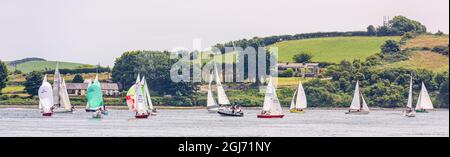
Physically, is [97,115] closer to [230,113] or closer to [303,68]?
[230,113]

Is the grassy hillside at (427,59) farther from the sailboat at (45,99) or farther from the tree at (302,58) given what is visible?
the sailboat at (45,99)

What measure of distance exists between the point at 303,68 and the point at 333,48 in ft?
50.5

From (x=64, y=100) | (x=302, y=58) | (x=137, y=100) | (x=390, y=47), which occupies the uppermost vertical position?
(x=390, y=47)

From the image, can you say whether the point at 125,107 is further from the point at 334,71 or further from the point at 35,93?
the point at 334,71

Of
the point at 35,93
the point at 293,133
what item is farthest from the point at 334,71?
the point at 293,133

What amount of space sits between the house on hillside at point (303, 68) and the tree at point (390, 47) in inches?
450

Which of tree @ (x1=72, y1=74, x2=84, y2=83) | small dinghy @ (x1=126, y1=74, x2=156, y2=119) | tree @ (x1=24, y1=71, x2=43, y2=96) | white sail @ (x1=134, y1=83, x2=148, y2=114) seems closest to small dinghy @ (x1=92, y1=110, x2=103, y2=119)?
small dinghy @ (x1=126, y1=74, x2=156, y2=119)

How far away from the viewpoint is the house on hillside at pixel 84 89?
131250 millimetres

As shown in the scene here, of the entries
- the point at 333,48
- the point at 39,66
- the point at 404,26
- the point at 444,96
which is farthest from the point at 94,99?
the point at 404,26

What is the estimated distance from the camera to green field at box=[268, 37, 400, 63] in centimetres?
15590

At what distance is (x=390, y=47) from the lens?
153 metres

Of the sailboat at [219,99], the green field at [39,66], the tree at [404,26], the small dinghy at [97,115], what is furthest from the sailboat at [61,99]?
the tree at [404,26]
